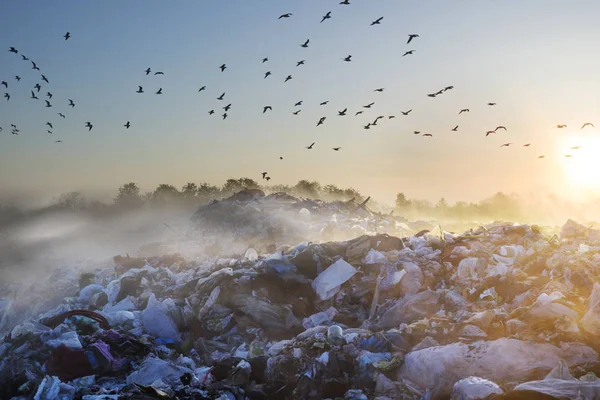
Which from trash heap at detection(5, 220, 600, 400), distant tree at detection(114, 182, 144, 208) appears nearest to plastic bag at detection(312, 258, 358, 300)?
trash heap at detection(5, 220, 600, 400)

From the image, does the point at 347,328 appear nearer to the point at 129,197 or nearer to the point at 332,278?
the point at 332,278

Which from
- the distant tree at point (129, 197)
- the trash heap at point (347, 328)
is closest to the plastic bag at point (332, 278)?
the trash heap at point (347, 328)

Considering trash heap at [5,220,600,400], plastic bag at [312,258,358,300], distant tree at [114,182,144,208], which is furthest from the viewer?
distant tree at [114,182,144,208]

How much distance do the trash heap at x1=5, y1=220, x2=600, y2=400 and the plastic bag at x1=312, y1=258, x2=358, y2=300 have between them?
22 mm

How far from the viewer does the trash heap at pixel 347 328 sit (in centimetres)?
391

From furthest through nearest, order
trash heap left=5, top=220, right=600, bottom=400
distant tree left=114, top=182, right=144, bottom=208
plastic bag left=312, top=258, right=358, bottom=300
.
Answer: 1. distant tree left=114, top=182, right=144, bottom=208
2. plastic bag left=312, top=258, right=358, bottom=300
3. trash heap left=5, top=220, right=600, bottom=400

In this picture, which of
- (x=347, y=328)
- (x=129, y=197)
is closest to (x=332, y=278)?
(x=347, y=328)

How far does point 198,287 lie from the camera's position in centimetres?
712

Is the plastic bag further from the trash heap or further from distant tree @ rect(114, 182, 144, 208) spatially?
distant tree @ rect(114, 182, 144, 208)

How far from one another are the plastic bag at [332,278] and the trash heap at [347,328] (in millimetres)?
22

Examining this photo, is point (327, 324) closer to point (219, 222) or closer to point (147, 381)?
point (147, 381)

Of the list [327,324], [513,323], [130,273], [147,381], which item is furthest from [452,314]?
[130,273]

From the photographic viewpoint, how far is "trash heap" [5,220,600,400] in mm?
3908

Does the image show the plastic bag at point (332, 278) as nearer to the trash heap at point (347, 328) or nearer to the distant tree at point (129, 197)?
the trash heap at point (347, 328)
